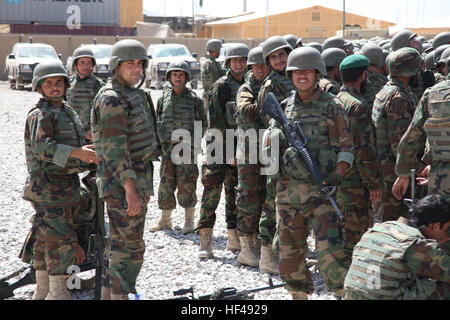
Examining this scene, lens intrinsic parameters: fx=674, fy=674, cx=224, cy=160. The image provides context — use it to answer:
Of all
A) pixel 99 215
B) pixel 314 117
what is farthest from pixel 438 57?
pixel 99 215

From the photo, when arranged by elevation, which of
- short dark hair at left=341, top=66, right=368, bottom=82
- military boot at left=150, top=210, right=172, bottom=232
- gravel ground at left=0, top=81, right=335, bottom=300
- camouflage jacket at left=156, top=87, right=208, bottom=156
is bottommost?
gravel ground at left=0, top=81, right=335, bottom=300

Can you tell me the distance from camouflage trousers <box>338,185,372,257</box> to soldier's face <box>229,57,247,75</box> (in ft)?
5.70

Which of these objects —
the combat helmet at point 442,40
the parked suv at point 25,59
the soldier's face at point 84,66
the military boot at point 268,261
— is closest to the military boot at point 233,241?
the military boot at point 268,261

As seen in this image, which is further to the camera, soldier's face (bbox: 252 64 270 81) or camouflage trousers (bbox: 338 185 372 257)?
soldier's face (bbox: 252 64 270 81)

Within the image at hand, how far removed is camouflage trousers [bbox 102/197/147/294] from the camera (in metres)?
4.83

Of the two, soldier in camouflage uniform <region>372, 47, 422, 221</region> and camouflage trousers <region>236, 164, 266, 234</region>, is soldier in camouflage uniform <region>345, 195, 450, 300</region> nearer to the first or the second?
soldier in camouflage uniform <region>372, 47, 422, 221</region>

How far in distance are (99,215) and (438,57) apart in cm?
508

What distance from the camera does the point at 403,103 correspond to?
231 inches

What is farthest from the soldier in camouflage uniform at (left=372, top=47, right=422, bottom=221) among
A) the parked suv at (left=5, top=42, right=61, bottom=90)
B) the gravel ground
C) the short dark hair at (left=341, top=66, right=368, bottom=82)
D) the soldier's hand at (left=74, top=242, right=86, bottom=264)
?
the parked suv at (left=5, top=42, right=61, bottom=90)

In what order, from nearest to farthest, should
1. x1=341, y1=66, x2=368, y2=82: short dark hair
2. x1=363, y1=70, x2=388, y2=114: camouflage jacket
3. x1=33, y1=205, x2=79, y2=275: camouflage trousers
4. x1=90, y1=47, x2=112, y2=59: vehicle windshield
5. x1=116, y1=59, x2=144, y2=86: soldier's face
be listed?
x1=116, y1=59, x2=144, y2=86: soldier's face, x1=33, y1=205, x2=79, y2=275: camouflage trousers, x1=341, y1=66, x2=368, y2=82: short dark hair, x1=363, y1=70, x2=388, y2=114: camouflage jacket, x1=90, y1=47, x2=112, y2=59: vehicle windshield

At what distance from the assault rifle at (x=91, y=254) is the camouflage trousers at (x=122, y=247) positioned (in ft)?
1.07

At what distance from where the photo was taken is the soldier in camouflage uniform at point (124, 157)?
185 inches

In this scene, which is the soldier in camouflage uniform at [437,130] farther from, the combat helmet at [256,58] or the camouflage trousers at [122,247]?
the camouflage trousers at [122,247]
